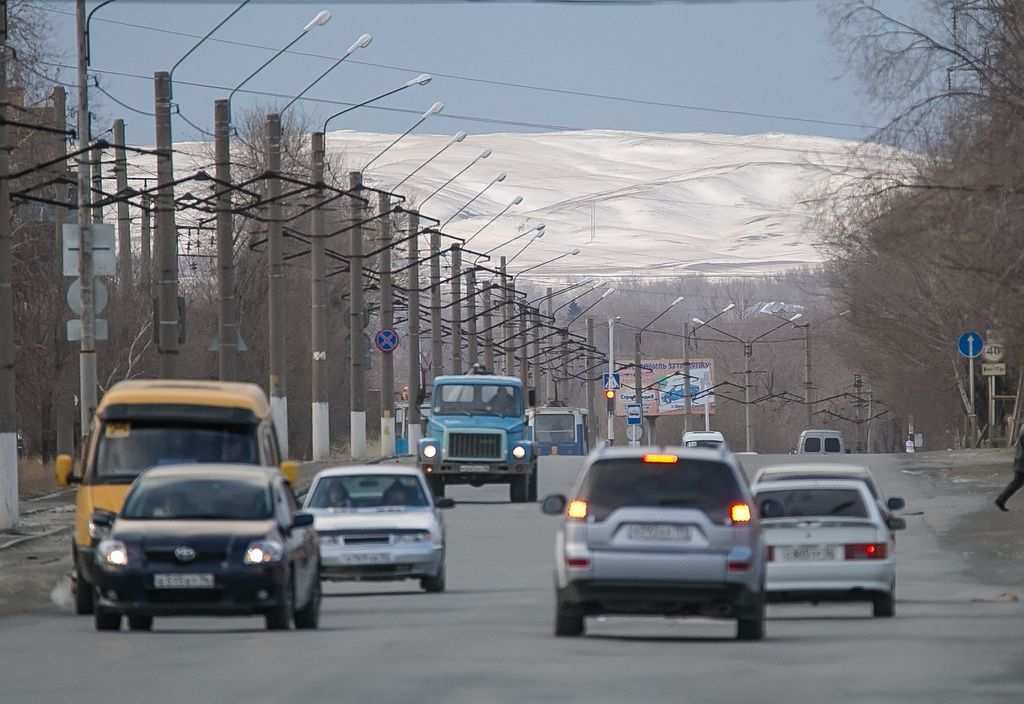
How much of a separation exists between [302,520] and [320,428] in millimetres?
42903

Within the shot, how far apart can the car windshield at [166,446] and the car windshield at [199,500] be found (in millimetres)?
3272

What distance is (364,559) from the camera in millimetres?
26781

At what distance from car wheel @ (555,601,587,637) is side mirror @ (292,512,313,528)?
2696 mm

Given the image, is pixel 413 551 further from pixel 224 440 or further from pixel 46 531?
pixel 46 531

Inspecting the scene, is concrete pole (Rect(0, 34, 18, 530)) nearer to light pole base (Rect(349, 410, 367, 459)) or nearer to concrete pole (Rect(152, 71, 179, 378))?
concrete pole (Rect(152, 71, 179, 378))

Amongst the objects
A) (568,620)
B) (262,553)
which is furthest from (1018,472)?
(262,553)

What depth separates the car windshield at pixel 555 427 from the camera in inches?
3514

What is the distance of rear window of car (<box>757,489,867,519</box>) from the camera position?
23547 millimetres

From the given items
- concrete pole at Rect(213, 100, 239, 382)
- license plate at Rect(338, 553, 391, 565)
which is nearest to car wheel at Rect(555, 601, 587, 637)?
license plate at Rect(338, 553, 391, 565)

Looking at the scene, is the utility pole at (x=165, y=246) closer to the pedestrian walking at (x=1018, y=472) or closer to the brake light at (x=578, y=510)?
A: the pedestrian walking at (x=1018, y=472)

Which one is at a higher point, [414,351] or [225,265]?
[225,265]

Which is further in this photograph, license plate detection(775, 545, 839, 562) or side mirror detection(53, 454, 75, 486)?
side mirror detection(53, 454, 75, 486)

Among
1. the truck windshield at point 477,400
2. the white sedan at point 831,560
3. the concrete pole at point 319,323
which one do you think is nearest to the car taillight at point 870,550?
the white sedan at point 831,560

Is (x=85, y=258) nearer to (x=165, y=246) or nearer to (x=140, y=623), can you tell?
(x=165, y=246)
